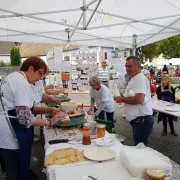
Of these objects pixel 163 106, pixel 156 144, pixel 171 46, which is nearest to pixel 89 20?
pixel 163 106

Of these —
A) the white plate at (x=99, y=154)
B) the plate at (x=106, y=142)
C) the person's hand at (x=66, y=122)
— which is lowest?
the white plate at (x=99, y=154)

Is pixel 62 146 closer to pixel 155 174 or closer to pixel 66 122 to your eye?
pixel 66 122

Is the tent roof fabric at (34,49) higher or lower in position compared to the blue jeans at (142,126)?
higher

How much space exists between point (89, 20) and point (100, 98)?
4.93 ft

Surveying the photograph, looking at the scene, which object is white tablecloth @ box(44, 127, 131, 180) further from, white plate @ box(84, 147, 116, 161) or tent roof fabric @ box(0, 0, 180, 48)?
tent roof fabric @ box(0, 0, 180, 48)

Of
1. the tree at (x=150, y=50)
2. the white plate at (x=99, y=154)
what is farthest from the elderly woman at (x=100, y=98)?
the tree at (x=150, y=50)

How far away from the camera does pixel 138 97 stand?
89.4 inches

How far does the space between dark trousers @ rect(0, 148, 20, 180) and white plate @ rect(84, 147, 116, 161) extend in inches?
23.6

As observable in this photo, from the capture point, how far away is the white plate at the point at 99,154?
59.5 inches

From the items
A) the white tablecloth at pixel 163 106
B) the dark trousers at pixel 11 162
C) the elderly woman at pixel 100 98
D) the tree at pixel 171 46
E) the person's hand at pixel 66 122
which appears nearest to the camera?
the dark trousers at pixel 11 162

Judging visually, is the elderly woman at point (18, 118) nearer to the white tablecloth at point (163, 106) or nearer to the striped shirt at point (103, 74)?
the white tablecloth at point (163, 106)

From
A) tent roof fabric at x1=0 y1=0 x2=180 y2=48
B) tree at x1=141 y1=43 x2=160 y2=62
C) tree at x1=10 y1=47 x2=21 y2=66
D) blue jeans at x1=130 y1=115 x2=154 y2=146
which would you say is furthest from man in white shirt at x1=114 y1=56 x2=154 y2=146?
tree at x1=141 y1=43 x2=160 y2=62

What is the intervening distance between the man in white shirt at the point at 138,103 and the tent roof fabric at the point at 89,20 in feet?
4.79

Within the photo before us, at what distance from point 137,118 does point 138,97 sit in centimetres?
27
